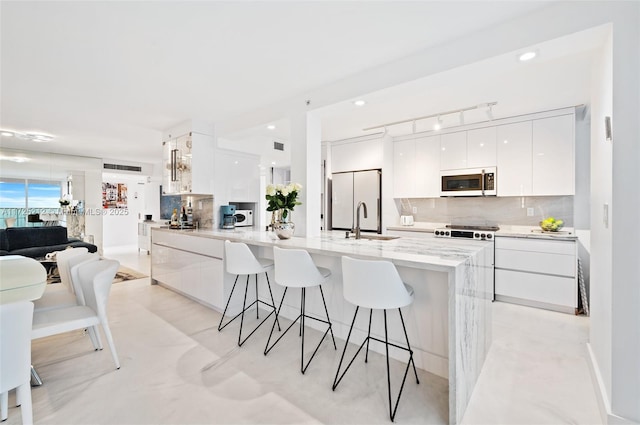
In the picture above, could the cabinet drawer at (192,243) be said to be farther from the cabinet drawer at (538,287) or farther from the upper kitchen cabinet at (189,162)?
the cabinet drawer at (538,287)

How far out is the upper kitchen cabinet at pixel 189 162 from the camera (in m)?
4.18

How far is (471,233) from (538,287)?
96 centimetres

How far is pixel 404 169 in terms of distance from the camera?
4.95 m

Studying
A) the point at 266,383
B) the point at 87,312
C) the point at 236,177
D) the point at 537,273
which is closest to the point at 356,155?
the point at 236,177

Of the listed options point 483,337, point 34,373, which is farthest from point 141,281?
point 483,337

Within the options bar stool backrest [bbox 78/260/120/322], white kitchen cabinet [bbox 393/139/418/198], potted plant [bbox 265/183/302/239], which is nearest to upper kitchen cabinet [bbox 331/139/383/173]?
white kitchen cabinet [bbox 393/139/418/198]

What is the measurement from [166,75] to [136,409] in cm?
267

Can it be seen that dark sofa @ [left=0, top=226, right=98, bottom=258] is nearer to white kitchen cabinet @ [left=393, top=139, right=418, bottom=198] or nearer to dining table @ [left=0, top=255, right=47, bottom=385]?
dining table @ [left=0, top=255, right=47, bottom=385]

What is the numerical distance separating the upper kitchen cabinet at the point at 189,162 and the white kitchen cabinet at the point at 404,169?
2.97 m

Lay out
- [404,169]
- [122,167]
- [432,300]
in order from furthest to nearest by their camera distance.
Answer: [122,167]
[404,169]
[432,300]

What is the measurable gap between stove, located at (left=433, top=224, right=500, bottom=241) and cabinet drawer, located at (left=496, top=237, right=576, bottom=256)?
0.14 meters

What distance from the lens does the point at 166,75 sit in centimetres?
276

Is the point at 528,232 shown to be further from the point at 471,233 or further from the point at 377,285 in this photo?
the point at 377,285

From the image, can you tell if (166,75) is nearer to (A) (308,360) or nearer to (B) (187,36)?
(B) (187,36)
